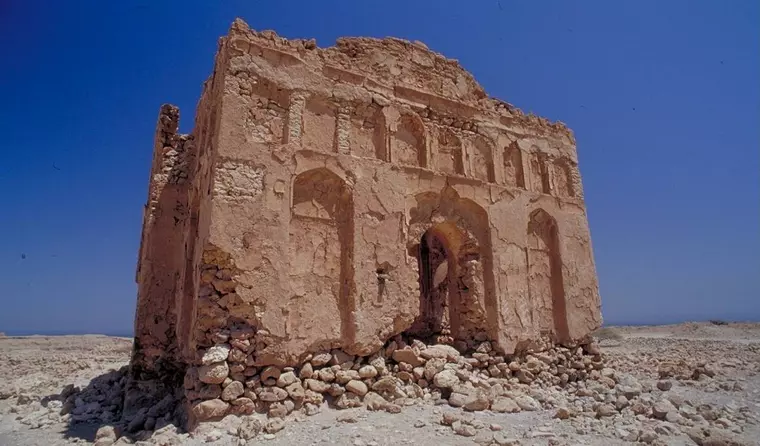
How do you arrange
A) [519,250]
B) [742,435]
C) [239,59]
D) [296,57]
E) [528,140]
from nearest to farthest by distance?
1. [742,435]
2. [239,59]
3. [296,57]
4. [519,250]
5. [528,140]

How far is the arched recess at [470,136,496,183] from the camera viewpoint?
29.2 ft

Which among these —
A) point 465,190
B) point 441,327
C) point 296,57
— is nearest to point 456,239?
point 465,190

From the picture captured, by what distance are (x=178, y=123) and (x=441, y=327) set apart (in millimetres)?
6673

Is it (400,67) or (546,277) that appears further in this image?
(546,277)

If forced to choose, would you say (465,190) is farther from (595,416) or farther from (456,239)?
(595,416)

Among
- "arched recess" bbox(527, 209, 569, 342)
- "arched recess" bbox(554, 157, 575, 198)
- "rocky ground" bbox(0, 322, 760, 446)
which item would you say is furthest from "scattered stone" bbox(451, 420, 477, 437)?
"arched recess" bbox(554, 157, 575, 198)

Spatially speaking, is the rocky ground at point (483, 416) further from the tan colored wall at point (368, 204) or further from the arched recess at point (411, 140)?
the arched recess at point (411, 140)

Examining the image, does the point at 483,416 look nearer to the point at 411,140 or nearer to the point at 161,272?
the point at 411,140

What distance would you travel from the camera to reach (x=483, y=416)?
5852 mm

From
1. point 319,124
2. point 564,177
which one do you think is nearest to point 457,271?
point 319,124

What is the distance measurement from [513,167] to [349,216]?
4.23 metres

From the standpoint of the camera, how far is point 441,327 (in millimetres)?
8445

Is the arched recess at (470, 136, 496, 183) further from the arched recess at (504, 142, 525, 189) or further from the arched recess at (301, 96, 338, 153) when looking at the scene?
the arched recess at (301, 96, 338, 153)

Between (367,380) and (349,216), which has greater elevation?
(349,216)
